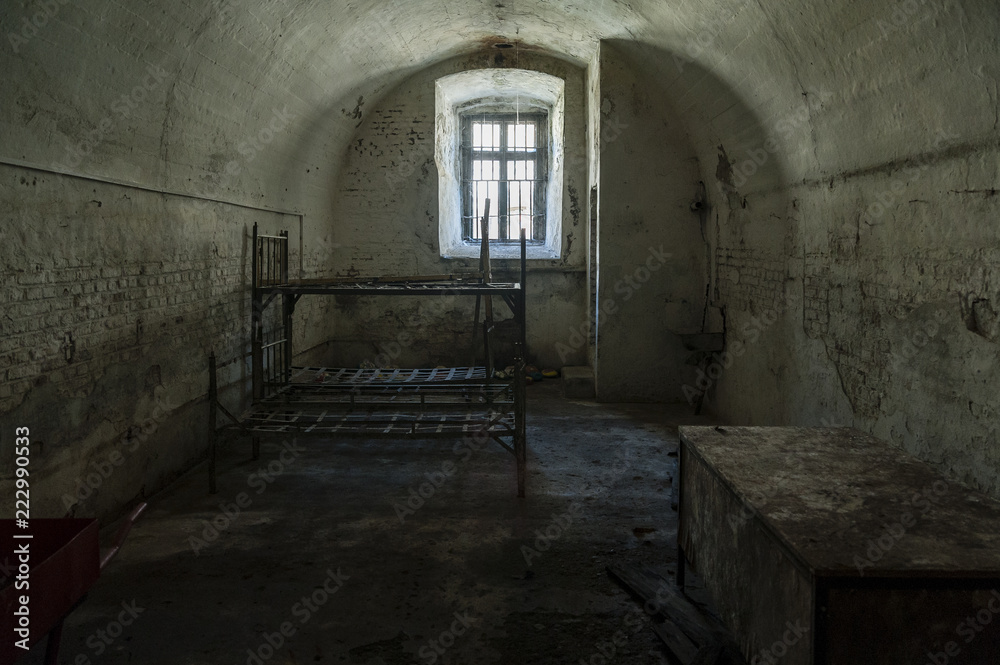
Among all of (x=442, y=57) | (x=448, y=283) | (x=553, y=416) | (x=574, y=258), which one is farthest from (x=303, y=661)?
(x=442, y=57)

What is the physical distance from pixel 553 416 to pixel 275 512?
3.20 metres

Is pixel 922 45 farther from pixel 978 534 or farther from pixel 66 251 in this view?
pixel 66 251

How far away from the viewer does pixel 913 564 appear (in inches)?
80.2

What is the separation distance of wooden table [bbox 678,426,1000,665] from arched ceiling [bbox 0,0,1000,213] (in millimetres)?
1611

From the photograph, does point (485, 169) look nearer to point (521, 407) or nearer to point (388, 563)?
point (521, 407)

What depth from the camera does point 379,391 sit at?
5.59 m

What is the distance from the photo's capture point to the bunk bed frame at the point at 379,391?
493cm

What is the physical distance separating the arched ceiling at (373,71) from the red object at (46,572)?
6.93 feet

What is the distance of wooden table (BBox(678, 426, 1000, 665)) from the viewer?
6.61 ft

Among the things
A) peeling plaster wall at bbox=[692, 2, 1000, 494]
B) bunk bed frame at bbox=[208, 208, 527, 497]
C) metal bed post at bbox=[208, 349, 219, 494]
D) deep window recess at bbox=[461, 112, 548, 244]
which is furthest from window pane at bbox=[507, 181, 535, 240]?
metal bed post at bbox=[208, 349, 219, 494]

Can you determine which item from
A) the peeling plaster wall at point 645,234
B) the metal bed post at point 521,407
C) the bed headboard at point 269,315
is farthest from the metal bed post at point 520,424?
the peeling plaster wall at point 645,234

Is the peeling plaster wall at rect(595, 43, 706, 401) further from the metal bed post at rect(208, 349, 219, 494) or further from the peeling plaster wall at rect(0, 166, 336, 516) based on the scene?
the metal bed post at rect(208, 349, 219, 494)

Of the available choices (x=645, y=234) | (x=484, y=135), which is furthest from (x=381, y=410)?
(x=484, y=135)

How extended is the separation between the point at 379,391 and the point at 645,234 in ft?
11.4
